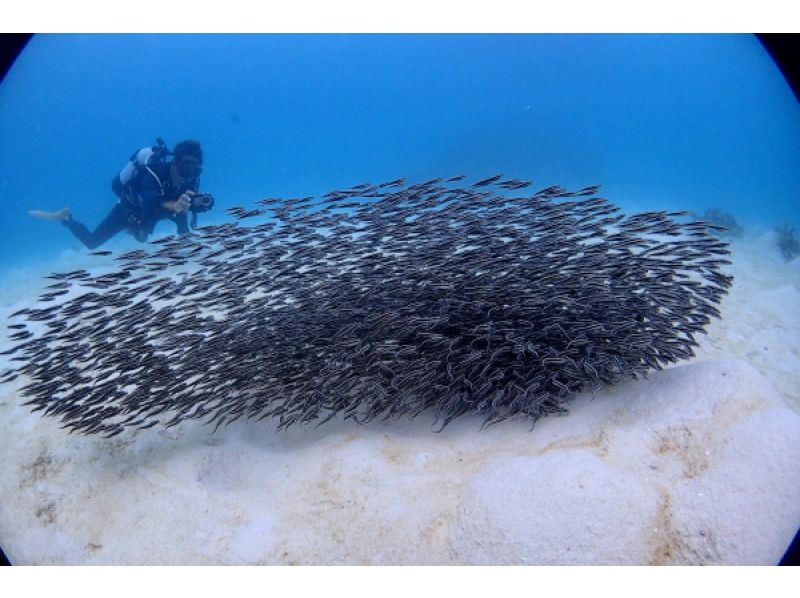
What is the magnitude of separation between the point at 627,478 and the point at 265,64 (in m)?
115

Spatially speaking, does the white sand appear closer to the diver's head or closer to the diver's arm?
the diver's arm

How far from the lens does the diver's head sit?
9.91m

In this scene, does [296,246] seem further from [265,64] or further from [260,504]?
[265,64]

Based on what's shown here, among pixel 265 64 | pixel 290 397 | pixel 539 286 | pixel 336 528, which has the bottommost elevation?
pixel 336 528

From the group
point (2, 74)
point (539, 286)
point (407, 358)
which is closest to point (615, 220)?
point (539, 286)

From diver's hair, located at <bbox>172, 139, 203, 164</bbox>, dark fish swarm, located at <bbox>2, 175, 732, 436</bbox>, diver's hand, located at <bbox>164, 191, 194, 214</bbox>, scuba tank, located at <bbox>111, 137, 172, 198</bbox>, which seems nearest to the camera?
dark fish swarm, located at <bbox>2, 175, 732, 436</bbox>

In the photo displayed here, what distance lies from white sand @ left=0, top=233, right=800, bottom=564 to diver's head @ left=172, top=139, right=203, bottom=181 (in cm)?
589

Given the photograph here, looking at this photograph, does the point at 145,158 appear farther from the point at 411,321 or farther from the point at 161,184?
the point at 411,321

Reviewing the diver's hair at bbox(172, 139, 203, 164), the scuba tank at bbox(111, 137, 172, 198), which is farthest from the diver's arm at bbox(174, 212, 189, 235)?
the diver's hair at bbox(172, 139, 203, 164)

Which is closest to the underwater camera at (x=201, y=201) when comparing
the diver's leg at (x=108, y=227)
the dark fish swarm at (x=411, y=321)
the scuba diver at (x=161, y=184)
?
the scuba diver at (x=161, y=184)

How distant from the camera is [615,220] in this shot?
540cm

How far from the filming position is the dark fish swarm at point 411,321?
4895 millimetres

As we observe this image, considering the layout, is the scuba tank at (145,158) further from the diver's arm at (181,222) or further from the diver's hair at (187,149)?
the diver's arm at (181,222)

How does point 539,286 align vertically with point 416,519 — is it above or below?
above
